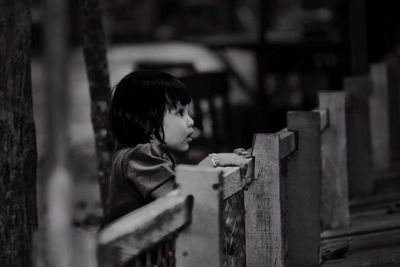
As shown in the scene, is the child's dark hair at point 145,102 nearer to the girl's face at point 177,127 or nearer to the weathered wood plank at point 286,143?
the girl's face at point 177,127

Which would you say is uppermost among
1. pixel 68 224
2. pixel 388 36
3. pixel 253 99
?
pixel 388 36

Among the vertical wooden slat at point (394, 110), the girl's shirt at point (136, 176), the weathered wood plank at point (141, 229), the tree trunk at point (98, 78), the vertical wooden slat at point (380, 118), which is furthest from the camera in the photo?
the vertical wooden slat at point (394, 110)

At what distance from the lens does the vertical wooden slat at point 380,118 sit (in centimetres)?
897

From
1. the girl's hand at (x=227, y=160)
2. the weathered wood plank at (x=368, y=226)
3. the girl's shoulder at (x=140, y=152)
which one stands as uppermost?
the girl's shoulder at (x=140, y=152)

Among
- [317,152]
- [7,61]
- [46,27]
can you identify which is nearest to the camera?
[7,61]

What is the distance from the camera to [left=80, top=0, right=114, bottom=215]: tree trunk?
21.8ft

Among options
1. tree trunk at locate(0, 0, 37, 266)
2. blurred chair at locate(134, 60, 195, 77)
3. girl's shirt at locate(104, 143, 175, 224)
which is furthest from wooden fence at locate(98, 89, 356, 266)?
blurred chair at locate(134, 60, 195, 77)

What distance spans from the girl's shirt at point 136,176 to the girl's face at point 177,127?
0.08 metres

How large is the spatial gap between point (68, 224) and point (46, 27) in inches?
143

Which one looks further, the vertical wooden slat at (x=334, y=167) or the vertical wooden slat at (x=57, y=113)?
the vertical wooden slat at (x=334, y=167)

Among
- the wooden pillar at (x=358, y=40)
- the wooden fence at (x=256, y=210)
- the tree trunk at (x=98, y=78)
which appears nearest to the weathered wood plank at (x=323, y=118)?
the wooden fence at (x=256, y=210)

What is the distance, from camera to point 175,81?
3.71 m

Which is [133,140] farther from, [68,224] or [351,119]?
[68,224]

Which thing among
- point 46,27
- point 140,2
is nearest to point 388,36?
point 46,27
